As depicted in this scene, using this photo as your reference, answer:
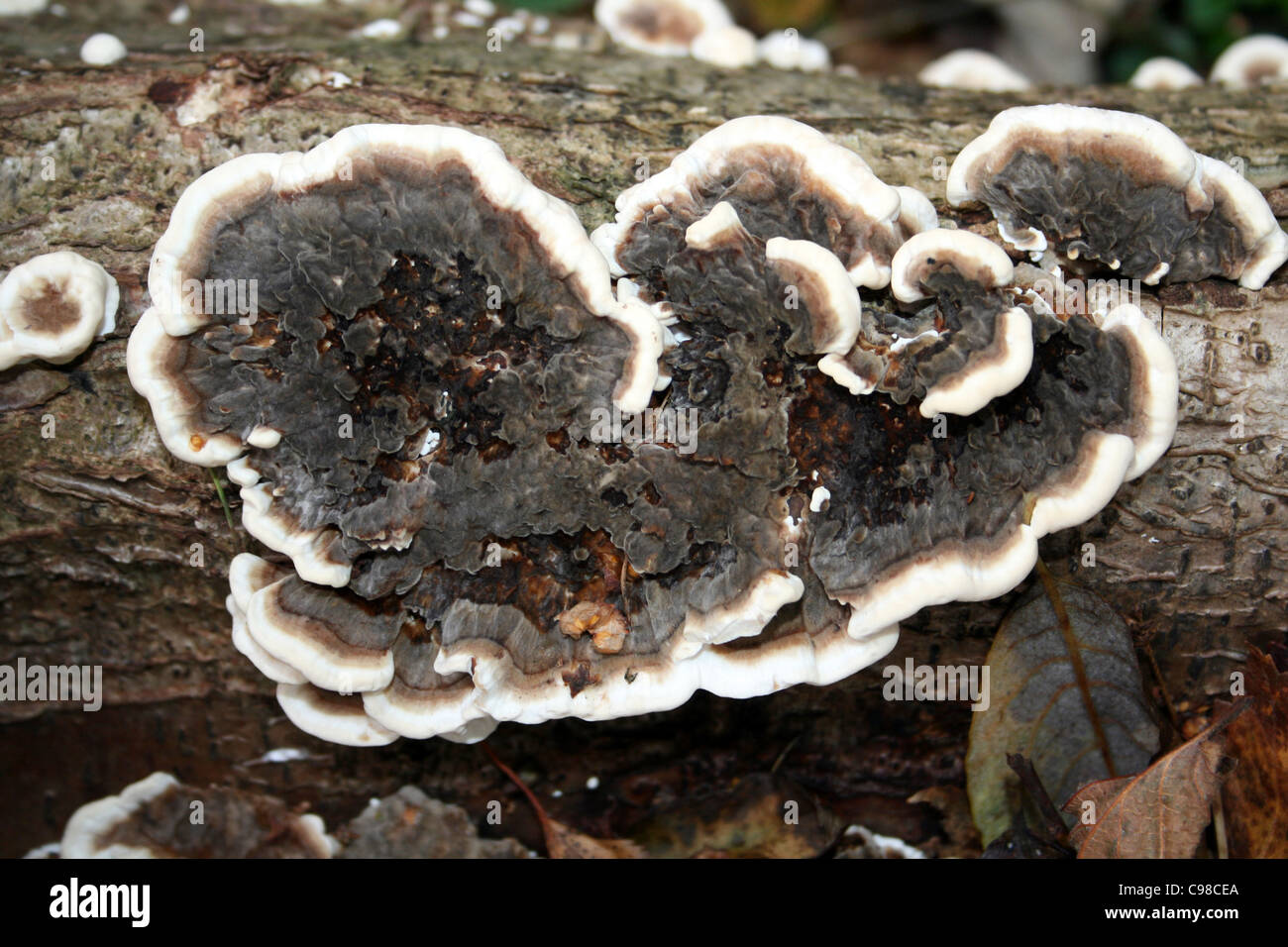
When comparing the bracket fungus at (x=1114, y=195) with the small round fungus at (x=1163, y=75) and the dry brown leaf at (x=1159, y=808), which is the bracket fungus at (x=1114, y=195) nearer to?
the dry brown leaf at (x=1159, y=808)

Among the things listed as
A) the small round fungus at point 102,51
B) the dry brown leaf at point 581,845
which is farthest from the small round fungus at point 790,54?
the dry brown leaf at point 581,845

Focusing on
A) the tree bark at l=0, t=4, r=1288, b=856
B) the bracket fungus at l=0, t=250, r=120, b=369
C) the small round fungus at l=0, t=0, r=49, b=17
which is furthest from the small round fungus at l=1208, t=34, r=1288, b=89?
the small round fungus at l=0, t=0, r=49, b=17

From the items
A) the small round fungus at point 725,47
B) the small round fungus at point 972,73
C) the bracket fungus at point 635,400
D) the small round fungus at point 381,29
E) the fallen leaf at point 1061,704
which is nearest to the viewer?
the bracket fungus at point 635,400

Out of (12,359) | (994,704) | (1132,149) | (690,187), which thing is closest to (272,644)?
(12,359)

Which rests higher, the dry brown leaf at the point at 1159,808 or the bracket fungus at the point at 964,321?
the bracket fungus at the point at 964,321

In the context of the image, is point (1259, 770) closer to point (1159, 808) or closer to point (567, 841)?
point (1159, 808)

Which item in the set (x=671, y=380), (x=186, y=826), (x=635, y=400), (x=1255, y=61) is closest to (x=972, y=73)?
(x=1255, y=61)
